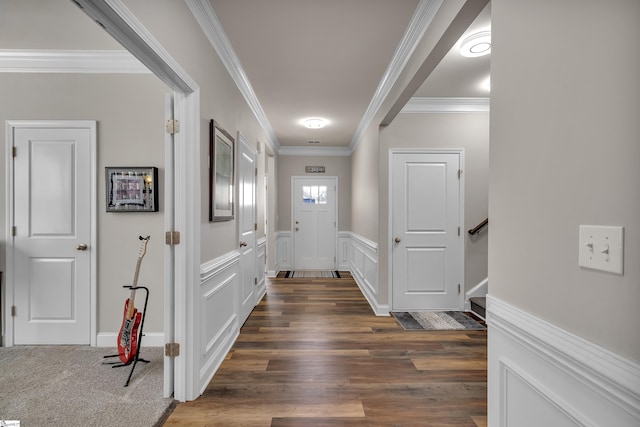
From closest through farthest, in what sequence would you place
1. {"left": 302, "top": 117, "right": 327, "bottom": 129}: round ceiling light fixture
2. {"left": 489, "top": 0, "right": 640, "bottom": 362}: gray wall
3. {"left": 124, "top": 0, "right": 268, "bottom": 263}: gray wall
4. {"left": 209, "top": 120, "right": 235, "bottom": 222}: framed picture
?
{"left": 489, "top": 0, "right": 640, "bottom": 362}: gray wall
{"left": 124, "top": 0, "right": 268, "bottom": 263}: gray wall
{"left": 209, "top": 120, "right": 235, "bottom": 222}: framed picture
{"left": 302, "top": 117, "right": 327, "bottom": 129}: round ceiling light fixture

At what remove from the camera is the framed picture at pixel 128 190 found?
272 cm

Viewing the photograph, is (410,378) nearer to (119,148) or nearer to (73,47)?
(119,148)

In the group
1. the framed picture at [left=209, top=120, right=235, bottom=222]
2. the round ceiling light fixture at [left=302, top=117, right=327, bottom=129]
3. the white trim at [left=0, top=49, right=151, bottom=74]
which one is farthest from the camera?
the round ceiling light fixture at [left=302, top=117, right=327, bottom=129]

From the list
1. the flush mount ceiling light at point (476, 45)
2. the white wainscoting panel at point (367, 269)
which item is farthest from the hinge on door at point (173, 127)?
the white wainscoting panel at point (367, 269)

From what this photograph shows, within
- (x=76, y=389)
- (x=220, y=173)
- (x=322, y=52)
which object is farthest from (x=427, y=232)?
(x=76, y=389)

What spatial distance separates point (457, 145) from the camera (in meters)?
3.75

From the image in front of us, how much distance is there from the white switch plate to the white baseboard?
3.05m

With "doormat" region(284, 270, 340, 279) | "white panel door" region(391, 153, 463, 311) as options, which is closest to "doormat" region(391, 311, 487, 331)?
"white panel door" region(391, 153, 463, 311)

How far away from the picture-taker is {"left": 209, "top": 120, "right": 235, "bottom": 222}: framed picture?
229cm

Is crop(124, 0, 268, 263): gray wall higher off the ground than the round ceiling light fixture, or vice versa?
the round ceiling light fixture

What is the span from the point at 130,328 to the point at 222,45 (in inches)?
91.5

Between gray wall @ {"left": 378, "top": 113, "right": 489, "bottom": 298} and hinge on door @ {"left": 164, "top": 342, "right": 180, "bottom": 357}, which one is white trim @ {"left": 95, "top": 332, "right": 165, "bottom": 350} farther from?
gray wall @ {"left": 378, "top": 113, "right": 489, "bottom": 298}

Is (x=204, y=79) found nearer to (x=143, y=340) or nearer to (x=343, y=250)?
(x=143, y=340)

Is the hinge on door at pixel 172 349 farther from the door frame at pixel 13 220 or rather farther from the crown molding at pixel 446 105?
the crown molding at pixel 446 105
